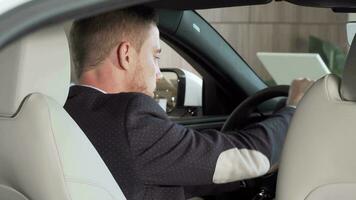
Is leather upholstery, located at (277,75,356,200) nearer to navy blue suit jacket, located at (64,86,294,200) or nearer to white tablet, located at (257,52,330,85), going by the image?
navy blue suit jacket, located at (64,86,294,200)

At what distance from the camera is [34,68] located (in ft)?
4.00

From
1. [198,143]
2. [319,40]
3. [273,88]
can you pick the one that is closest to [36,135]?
[198,143]

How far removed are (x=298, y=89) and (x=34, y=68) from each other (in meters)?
0.84

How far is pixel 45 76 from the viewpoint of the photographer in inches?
49.1

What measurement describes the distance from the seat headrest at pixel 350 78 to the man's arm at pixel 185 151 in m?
0.37

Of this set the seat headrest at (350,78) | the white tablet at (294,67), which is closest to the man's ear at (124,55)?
the seat headrest at (350,78)

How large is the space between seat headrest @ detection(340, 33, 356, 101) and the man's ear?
21.3 inches

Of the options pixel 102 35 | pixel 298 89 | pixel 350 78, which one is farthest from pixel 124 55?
pixel 350 78

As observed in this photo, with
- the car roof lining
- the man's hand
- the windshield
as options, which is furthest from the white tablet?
the windshield

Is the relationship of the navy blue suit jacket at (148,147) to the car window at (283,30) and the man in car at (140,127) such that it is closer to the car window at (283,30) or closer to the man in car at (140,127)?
the man in car at (140,127)

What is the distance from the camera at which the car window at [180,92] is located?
2600mm

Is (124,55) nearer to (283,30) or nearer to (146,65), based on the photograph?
(146,65)

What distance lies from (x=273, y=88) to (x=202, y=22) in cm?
37

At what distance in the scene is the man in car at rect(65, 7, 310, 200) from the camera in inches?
63.2
